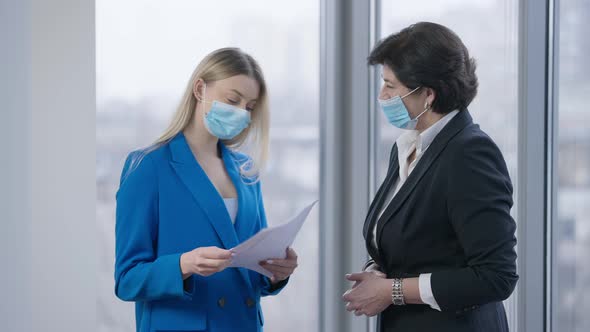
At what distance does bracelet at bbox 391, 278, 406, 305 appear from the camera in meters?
1.64

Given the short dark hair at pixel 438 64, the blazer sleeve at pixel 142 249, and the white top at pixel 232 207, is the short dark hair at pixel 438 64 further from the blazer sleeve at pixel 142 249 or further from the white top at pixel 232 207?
the blazer sleeve at pixel 142 249

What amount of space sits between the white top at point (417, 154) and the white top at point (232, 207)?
36 centimetres

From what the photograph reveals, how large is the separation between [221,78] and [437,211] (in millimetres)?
661

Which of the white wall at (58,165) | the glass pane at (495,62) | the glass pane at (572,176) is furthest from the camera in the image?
the white wall at (58,165)

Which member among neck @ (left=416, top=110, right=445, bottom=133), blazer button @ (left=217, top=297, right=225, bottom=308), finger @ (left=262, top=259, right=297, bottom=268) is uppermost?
neck @ (left=416, top=110, right=445, bottom=133)

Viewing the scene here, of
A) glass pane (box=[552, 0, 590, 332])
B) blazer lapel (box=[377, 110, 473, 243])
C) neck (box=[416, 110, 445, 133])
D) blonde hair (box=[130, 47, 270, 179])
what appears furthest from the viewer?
glass pane (box=[552, 0, 590, 332])

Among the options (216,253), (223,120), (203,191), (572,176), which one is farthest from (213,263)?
(572,176)

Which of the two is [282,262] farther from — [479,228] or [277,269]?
[479,228]

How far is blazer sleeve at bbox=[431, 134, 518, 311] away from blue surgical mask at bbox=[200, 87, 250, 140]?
1.90 ft

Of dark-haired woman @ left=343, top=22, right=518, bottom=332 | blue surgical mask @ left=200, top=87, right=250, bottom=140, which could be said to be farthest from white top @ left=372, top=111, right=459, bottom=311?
blue surgical mask @ left=200, top=87, right=250, bottom=140

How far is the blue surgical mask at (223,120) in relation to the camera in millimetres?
1832

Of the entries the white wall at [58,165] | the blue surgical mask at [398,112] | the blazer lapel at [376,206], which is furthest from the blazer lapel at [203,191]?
the white wall at [58,165]

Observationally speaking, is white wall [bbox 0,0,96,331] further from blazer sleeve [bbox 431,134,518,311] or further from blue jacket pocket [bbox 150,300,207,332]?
blazer sleeve [bbox 431,134,518,311]

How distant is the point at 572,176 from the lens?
217cm
